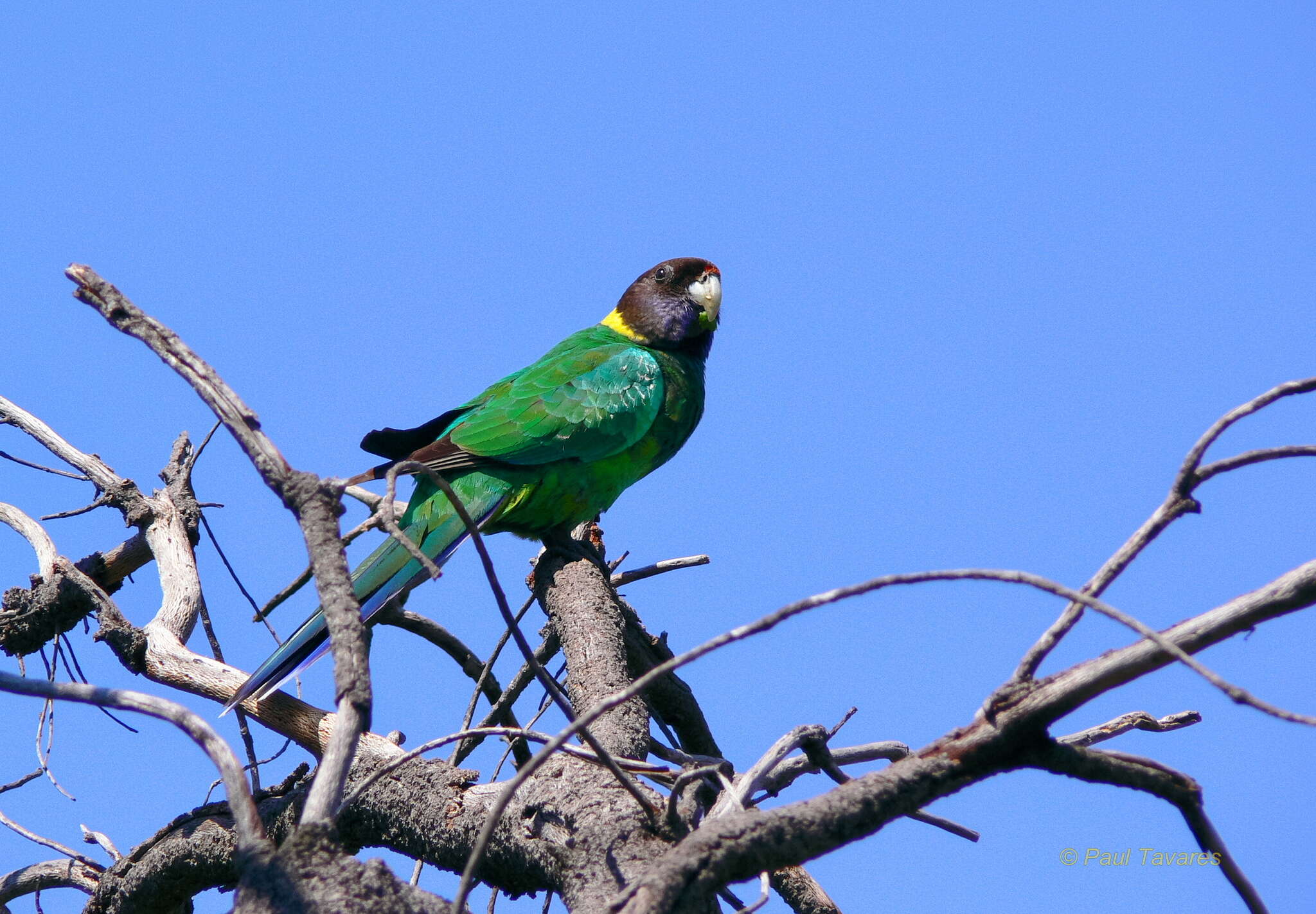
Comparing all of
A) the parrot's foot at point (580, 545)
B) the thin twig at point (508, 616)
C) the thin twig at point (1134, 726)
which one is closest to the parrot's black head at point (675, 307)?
the parrot's foot at point (580, 545)

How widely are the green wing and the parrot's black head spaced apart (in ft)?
1.79

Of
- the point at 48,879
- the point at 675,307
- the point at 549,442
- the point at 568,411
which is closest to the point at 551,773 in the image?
the point at 48,879

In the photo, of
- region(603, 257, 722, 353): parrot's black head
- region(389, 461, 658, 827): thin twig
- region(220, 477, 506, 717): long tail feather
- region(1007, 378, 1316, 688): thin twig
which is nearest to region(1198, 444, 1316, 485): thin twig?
region(1007, 378, 1316, 688): thin twig

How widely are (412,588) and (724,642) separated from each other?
2.52 metres

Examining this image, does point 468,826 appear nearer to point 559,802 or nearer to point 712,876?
point 559,802

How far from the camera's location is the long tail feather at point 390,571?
126 inches

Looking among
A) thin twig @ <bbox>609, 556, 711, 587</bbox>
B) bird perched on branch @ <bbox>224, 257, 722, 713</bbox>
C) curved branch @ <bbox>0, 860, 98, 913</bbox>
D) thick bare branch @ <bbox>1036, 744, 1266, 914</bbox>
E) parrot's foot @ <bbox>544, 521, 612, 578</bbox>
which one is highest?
bird perched on branch @ <bbox>224, 257, 722, 713</bbox>

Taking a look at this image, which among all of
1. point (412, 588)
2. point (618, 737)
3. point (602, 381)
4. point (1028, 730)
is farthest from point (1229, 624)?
point (602, 381)

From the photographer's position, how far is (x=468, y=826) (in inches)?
97.5

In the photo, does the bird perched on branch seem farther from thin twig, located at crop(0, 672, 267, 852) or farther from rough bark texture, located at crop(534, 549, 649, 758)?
thin twig, located at crop(0, 672, 267, 852)

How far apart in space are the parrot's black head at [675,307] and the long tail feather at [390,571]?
4.88 ft

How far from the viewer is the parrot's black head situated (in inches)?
219

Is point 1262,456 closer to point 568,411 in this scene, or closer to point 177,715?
point 177,715

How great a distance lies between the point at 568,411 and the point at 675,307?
1.26 metres
